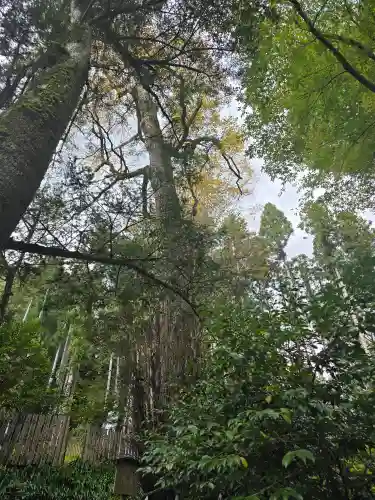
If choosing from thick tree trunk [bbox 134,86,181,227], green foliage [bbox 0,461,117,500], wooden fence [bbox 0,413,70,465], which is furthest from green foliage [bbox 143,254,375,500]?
wooden fence [bbox 0,413,70,465]

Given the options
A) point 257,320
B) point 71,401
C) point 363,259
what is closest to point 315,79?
point 363,259

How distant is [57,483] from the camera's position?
5422mm

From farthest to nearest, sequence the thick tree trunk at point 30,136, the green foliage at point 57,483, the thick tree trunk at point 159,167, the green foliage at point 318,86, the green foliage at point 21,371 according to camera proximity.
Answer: the green foliage at point 21,371
the green foliage at point 57,483
the thick tree trunk at point 159,167
the green foliage at point 318,86
the thick tree trunk at point 30,136

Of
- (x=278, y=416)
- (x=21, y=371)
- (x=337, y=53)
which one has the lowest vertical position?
(x=278, y=416)

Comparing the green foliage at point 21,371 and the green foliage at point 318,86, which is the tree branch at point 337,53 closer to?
the green foliage at point 318,86

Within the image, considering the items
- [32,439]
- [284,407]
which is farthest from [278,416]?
[32,439]

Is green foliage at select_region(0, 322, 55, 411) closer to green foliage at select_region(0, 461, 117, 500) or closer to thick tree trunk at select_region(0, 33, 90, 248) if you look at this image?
green foliage at select_region(0, 461, 117, 500)

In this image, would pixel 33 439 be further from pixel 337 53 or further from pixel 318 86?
pixel 337 53

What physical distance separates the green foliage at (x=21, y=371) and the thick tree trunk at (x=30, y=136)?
5095 mm

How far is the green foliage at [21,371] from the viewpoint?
6.57 metres

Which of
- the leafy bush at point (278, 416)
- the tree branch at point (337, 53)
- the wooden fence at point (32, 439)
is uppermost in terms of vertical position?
the tree branch at point (337, 53)

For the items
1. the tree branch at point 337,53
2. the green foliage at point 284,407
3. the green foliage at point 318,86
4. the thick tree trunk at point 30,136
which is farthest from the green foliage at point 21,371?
the tree branch at point 337,53

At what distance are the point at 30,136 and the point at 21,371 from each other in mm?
6321

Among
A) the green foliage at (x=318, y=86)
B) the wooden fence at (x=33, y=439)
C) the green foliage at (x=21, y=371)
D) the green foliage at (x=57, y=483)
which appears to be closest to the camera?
the green foliage at (x=318, y=86)
